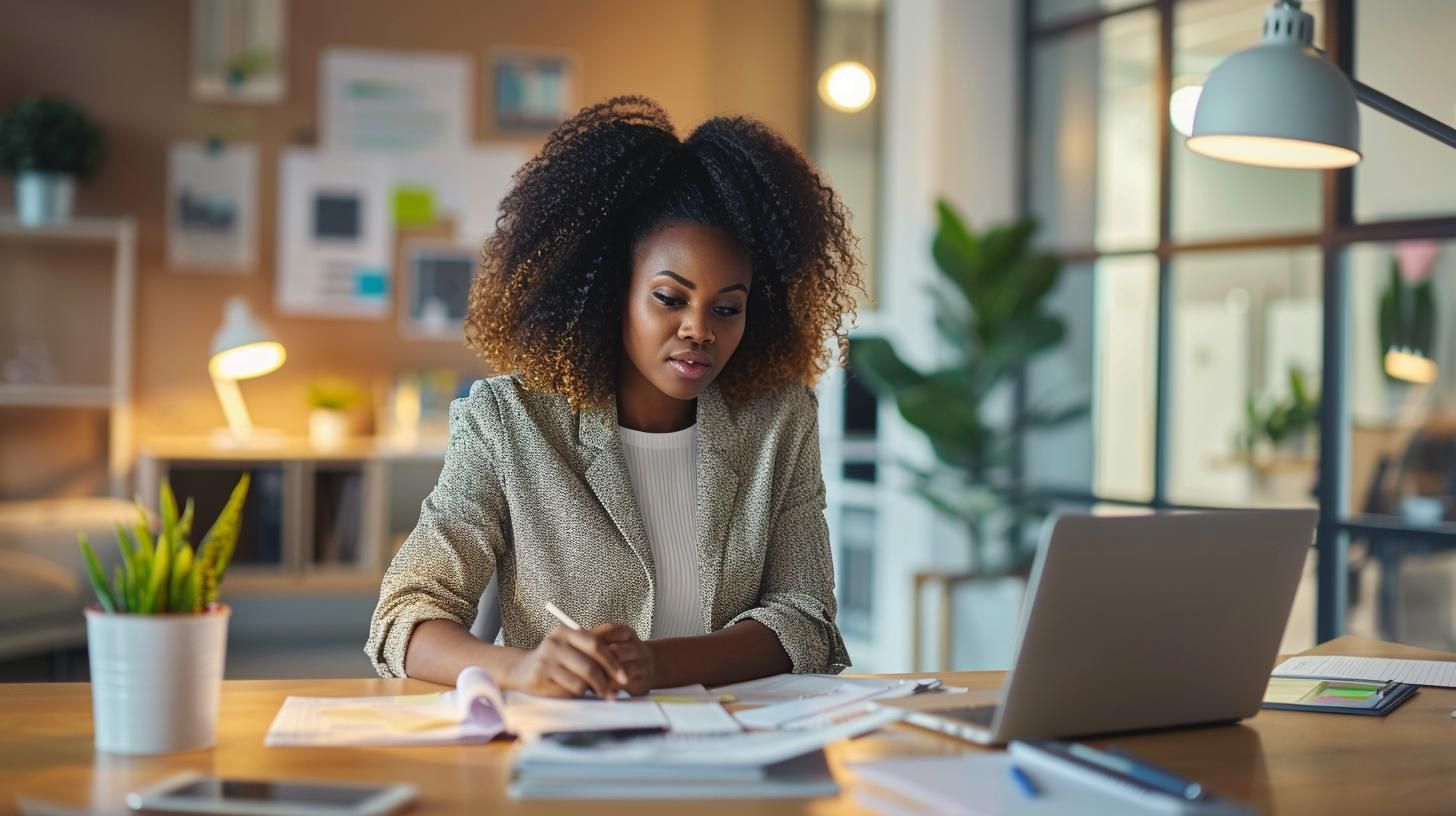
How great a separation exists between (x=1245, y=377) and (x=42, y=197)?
3575 millimetres

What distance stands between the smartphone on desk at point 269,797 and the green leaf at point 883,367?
2871mm

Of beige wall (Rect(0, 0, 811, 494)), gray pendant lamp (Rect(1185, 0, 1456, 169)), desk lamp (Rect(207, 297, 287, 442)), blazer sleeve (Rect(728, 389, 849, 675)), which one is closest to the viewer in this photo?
gray pendant lamp (Rect(1185, 0, 1456, 169))

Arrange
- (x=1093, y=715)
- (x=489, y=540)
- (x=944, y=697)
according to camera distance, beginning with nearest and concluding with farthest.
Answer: (x=1093, y=715), (x=944, y=697), (x=489, y=540)

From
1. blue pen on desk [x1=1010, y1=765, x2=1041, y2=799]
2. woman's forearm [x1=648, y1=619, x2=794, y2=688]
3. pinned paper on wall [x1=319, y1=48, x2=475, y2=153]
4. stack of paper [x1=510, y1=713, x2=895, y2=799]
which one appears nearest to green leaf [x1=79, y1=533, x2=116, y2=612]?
stack of paper [x1=510, y1=713, x2=895, y2=799]

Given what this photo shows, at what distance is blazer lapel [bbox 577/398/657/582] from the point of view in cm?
173

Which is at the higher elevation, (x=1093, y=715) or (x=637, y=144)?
(x=637, y=144)

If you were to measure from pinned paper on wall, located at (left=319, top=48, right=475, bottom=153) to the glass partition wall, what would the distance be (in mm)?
1936

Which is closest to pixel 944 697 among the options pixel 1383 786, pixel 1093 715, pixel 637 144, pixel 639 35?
pixel 1093 715

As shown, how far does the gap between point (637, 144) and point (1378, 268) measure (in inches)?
87.0

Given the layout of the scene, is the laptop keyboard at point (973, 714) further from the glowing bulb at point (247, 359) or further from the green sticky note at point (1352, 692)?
the glowing bulb at point (247, 359)

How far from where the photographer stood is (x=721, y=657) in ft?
5.00

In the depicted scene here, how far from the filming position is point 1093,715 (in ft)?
4.20

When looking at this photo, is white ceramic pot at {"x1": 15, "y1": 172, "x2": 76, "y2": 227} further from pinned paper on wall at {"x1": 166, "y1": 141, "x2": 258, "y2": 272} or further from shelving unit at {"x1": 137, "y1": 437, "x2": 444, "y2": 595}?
shelving unit at {"x1": 137, "y1": 437, "x2": 444, "y2": 595}

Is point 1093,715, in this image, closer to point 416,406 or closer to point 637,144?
point 637,144
